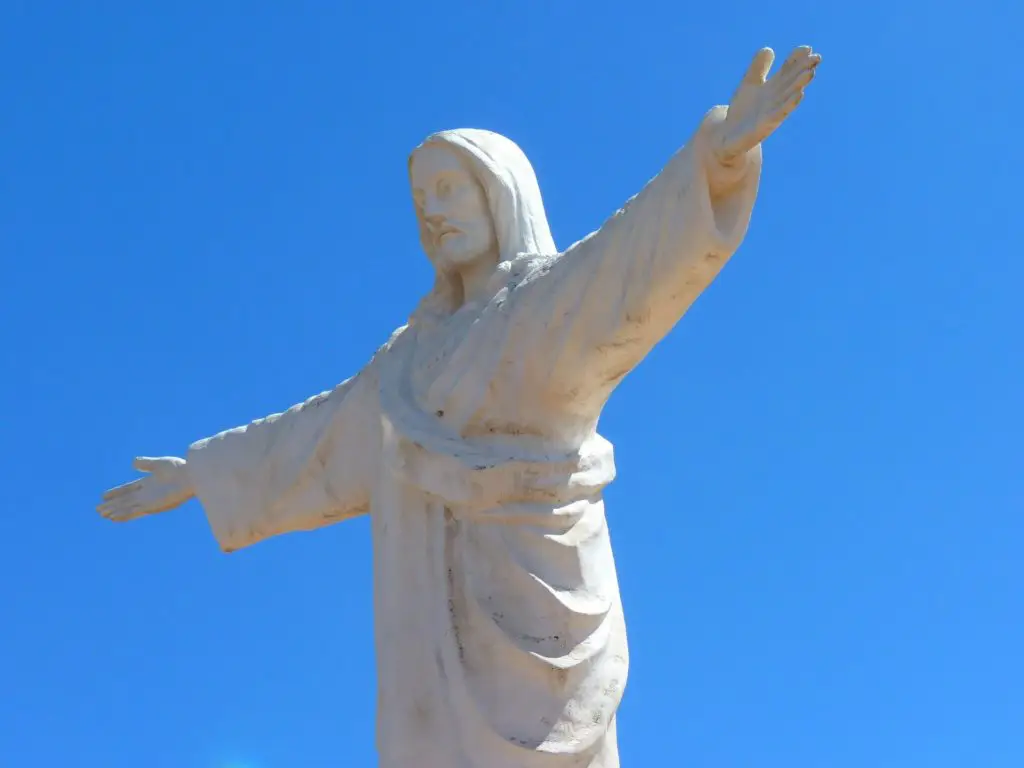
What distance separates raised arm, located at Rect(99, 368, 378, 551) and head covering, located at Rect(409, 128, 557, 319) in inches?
24.2

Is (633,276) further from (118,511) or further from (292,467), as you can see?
(118,511)

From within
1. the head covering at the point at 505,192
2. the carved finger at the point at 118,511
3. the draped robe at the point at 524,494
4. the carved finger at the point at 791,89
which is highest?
the head covering at the point at 505,192

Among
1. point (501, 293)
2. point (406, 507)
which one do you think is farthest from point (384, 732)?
point (501, 293)

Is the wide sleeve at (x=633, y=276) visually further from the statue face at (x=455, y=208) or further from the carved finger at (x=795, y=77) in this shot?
the statue face at (x=455, y=208)

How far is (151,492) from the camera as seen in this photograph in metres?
7.25

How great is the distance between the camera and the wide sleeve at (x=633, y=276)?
5.66 m

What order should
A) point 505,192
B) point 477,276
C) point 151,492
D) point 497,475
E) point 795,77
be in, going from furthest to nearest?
point 151,492, point 477,276, point 505,192, point 497,475, point 795,77

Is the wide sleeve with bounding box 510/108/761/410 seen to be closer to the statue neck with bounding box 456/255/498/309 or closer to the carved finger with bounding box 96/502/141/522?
the statue neck with bounding box 456/255/498/309

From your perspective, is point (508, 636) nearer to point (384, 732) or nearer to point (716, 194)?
point (384, 732)

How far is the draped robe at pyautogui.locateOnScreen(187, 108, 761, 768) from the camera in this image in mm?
5762

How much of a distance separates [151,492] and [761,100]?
3.63m

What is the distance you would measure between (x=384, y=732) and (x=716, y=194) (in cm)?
258

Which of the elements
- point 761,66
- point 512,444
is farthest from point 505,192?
Answer: point 761,66

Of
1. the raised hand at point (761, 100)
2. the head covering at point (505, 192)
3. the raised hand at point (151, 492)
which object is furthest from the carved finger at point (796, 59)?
the raised hand at point (151, 492)
